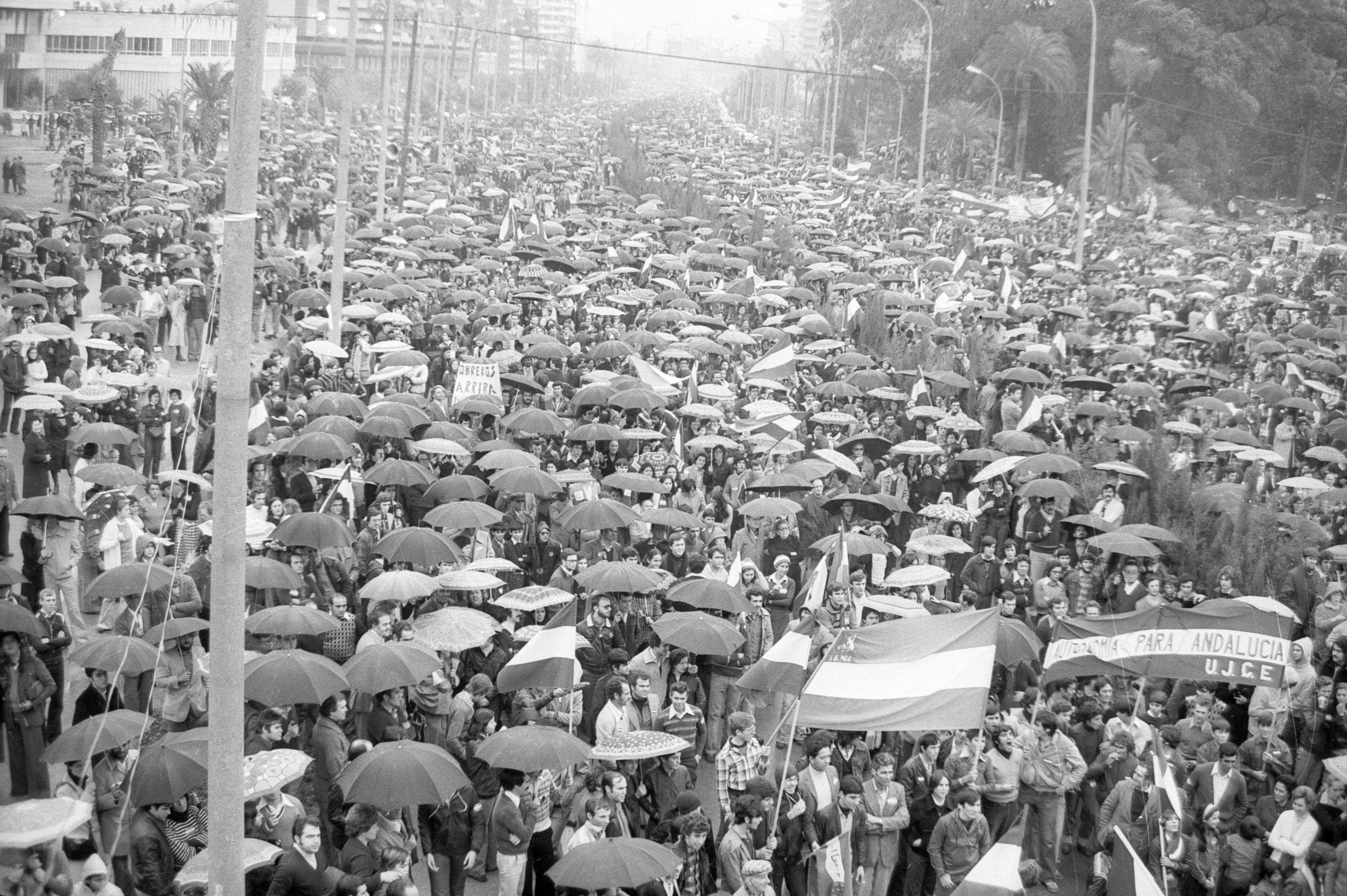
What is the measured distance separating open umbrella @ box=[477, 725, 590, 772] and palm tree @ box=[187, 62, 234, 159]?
172ft

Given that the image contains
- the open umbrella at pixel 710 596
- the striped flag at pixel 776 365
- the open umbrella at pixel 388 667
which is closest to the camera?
the open umbrella at pixel 388 667

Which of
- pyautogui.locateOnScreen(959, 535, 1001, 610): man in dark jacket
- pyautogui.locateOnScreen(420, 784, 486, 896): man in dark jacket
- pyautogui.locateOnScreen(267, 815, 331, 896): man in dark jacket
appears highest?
pyautogui.locateOnScreen(959, 535, 1001, 610): man in dark jacket

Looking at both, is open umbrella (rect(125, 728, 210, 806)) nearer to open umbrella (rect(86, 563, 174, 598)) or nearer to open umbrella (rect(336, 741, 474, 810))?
open umbrella (rect(336, 741, 474, 810))

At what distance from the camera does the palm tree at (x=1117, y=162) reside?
57.2 metres

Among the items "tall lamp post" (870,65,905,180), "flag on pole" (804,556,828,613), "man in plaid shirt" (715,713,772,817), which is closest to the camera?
"man in plaid shirt" (715,713,772,817)

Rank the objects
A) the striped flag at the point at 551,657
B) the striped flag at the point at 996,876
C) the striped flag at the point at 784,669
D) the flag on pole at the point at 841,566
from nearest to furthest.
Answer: the striped flag at the point at 996,876 → the striped flag at the point at 551,657 → the striped flag at the point at 784,669 → the flag on pole at the point at 841,566

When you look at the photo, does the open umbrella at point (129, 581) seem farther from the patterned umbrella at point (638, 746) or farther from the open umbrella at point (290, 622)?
the patterned umbrella at point (638, 746)

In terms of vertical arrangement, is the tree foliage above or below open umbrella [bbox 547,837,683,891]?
above

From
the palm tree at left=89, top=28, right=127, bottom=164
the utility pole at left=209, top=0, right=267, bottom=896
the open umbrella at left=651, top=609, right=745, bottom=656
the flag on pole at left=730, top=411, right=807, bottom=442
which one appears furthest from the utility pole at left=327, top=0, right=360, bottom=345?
the palm tree at left=89, top=28, right=127, bottom=164

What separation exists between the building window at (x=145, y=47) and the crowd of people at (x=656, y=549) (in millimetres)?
52477

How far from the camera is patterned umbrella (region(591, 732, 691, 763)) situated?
8.96 m

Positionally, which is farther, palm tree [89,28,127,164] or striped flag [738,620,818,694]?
palm tree [89,28,127,164]

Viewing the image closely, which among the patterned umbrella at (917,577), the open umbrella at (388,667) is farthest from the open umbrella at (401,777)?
the patterned umbrella at (917,577)

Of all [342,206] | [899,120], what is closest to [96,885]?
[342,206]
